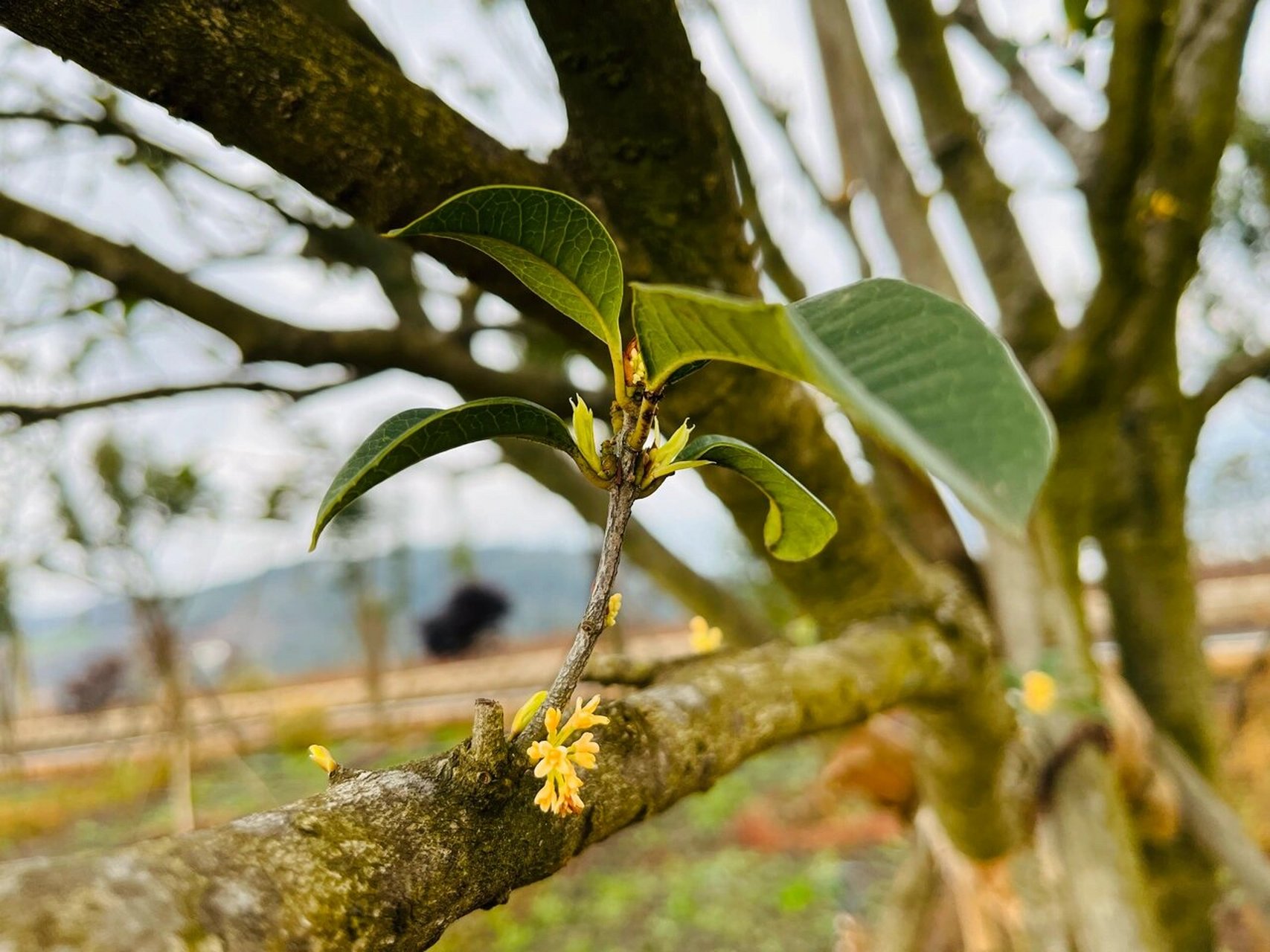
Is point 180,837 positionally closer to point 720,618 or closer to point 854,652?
point 854,652

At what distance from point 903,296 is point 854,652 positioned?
574 mm

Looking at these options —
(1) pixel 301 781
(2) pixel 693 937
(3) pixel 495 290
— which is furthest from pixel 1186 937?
(1) pixel 301 781

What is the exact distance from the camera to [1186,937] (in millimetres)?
1654

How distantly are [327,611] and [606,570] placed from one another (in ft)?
25.5

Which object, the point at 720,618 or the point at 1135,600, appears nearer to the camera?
the point at 720,618

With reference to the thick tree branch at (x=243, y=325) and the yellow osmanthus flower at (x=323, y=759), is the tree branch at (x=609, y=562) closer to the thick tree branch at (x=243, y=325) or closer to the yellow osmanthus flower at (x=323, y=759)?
the yellow osmanthus flower at (x=323, y=759)

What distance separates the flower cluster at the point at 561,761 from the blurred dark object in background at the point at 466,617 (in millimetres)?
5363

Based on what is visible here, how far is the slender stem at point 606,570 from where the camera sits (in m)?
0.35

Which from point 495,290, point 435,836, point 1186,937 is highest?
point 495,290

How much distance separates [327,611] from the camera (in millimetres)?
7387

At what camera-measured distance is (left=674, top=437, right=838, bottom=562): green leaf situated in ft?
1.19

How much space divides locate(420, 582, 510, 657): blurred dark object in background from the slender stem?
535cm

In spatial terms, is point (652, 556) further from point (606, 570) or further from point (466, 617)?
point (466, 617)

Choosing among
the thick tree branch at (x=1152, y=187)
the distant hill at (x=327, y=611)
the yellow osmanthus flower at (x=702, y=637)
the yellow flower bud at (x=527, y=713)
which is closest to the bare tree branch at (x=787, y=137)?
the thick tree branch at (x=1152, y=187)
